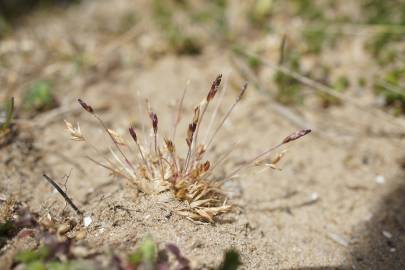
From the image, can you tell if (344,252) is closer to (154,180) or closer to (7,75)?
(154,180)

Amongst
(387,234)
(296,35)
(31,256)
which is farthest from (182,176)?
(296,35)

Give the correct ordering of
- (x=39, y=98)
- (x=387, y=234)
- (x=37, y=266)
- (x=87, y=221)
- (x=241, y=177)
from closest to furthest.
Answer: (x=37, y=266)
(x=87, y=221)
(x=387, y=234)
(x=241, y=177)
(x=39, y=98)

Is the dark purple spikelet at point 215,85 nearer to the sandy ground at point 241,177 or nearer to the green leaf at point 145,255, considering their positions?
the sandy ground at point 241,177

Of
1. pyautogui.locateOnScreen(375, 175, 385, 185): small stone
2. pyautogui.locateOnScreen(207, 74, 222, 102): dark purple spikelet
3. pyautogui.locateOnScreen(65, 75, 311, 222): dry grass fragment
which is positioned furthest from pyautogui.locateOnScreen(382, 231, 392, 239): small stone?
pyautogui.locateOnScreen(207, 74, 222, 102): dark purple spikelet

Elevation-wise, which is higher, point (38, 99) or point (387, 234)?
point (38, 99)

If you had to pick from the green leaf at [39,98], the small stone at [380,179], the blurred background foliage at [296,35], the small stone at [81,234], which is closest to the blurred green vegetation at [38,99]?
the green leaf at [39,98]

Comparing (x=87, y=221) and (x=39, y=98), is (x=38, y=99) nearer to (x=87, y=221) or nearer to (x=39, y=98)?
(x=39, y=98)

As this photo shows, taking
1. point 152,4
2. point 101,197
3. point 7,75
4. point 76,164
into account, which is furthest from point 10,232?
point 152,4

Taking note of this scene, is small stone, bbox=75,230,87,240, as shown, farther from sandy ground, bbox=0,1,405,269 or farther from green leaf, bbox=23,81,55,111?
green leaf, bbox=23,81,55,111

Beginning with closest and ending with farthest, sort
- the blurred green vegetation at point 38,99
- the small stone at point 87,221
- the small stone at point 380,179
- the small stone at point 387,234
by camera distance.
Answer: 1. the small stone at point 87,221
2. the small stone at point 387,234
3. the small stone at point 380,179
4. the blurred green vegetation at point 38,99
